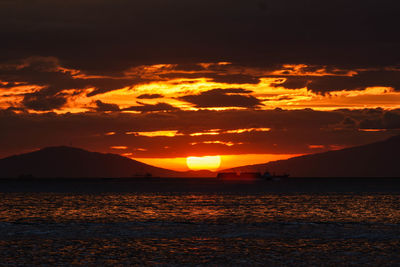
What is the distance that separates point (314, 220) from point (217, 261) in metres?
43.5

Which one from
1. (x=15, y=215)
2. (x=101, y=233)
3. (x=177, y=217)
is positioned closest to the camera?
(x=101, y=233)

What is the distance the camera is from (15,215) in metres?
97.8

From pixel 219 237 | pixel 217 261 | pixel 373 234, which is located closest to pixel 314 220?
pixel 373 234

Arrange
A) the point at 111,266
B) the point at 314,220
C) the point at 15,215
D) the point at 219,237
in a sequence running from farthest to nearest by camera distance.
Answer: the point at 15,215, the point at 314,220, the point at 219,237, the point at 111,266

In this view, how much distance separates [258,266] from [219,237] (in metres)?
18.2

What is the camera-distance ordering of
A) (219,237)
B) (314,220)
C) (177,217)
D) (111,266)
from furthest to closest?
(177,217) → (314,220) → (219,237) → (111,266)

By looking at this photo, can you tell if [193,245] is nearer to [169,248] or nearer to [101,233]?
[169,248]

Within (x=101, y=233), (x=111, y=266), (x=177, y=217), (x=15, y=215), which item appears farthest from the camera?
(x=15, y=215)

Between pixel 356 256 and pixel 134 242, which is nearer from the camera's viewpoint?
pixel 356 256

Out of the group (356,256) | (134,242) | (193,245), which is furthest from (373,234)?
(134,242)

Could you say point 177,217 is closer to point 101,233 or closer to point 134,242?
point 101,233

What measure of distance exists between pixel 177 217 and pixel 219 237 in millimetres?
30214

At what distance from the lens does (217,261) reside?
46.2 m

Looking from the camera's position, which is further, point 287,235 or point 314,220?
point 314,220
